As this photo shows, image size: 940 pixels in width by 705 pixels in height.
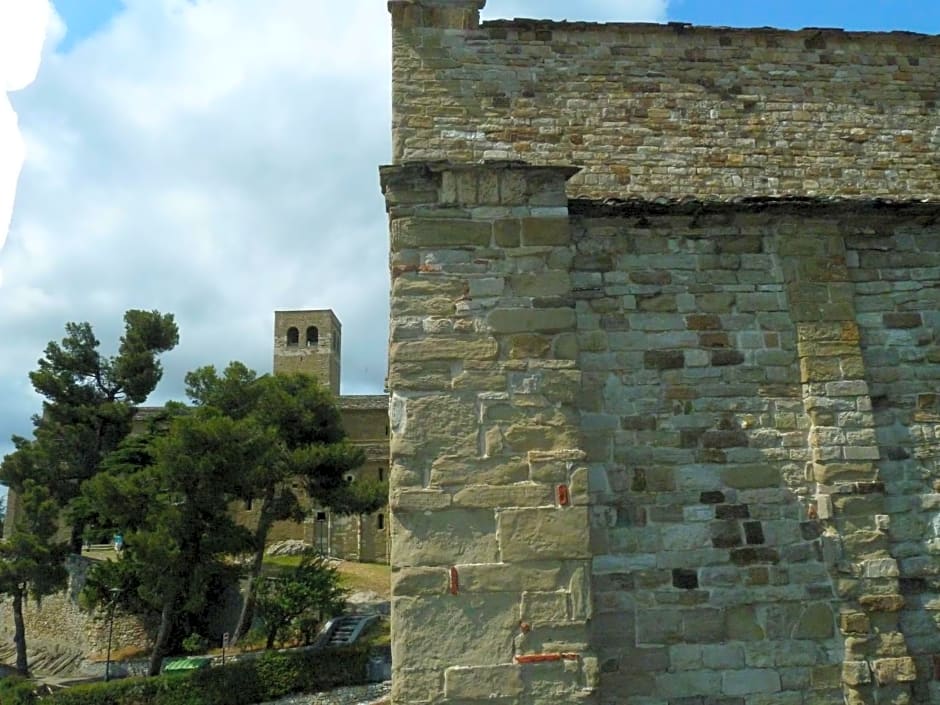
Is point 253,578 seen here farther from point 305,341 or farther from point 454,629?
point 305,341

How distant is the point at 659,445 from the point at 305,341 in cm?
4200

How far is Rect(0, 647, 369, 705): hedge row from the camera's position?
15.8 metres

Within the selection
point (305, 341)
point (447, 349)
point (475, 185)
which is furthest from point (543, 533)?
point (305, 341)

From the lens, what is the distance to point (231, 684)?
52.5 ft

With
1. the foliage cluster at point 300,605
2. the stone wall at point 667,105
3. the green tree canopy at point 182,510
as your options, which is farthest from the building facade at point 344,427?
the stone wall at point 667,105

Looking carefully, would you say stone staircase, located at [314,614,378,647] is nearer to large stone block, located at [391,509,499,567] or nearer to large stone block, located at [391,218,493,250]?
large stone block, located at [391,509,499,567]

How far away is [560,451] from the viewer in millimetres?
3830

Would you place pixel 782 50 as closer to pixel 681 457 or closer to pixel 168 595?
pixel 681 457

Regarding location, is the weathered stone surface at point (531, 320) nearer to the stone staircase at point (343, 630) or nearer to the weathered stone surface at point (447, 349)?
the weathered stone surface at point (447, 349)

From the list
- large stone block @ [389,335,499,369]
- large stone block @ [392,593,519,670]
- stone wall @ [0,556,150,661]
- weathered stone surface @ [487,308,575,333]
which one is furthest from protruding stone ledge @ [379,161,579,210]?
stone wall @ [0,556,150,661]

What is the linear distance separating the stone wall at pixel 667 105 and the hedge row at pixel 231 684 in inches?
526

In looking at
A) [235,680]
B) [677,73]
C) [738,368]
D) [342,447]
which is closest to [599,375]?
[738,368]

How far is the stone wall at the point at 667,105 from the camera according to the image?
7438 millimetres

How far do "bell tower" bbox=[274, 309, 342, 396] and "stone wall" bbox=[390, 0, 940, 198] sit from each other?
37686 mm
